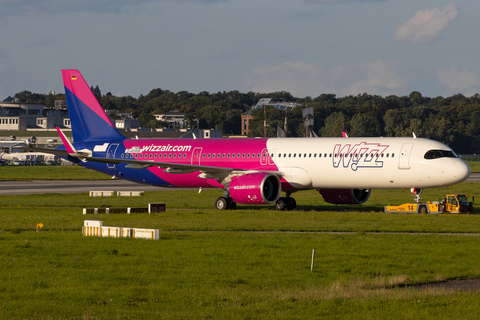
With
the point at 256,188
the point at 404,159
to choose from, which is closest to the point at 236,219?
the point at 256,188

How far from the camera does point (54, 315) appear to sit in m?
14.3

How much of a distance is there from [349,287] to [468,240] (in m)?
11.3

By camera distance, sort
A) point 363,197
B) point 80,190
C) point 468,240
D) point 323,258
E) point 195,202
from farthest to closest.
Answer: point 80,190
point 195,202
point 363,197
point 468,240
point 323,258

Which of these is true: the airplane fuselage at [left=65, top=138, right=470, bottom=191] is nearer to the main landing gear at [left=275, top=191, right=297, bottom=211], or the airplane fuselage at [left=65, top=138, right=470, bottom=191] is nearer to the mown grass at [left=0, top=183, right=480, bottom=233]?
the main landing gear at [left=275, top=191, right=297, bottom=211]

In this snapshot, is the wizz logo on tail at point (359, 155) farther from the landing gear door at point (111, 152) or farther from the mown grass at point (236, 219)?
the landing gear door at point (111, 152)

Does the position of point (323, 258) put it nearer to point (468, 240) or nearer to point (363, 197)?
point (468, 240)

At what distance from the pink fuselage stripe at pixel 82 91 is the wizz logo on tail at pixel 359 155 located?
20.4 meters

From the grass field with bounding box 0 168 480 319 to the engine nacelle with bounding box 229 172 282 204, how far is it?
385 cm

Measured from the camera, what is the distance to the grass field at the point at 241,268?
15094 mm

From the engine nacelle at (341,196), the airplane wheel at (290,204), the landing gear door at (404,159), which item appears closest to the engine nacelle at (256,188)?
the airplane wheel at (290,204)

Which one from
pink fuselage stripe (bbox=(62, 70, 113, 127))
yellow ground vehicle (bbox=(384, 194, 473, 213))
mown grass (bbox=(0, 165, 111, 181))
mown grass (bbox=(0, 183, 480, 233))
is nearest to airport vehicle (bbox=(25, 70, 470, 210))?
pink fuselage stripe (bbox=(62, 70, 113, 127))

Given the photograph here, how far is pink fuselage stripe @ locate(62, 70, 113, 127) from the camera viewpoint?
5191 centimetres

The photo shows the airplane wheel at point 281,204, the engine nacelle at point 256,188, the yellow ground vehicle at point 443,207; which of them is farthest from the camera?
the airplane wheel at point 281,204

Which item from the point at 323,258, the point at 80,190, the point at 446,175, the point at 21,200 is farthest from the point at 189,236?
the point at 80,190
